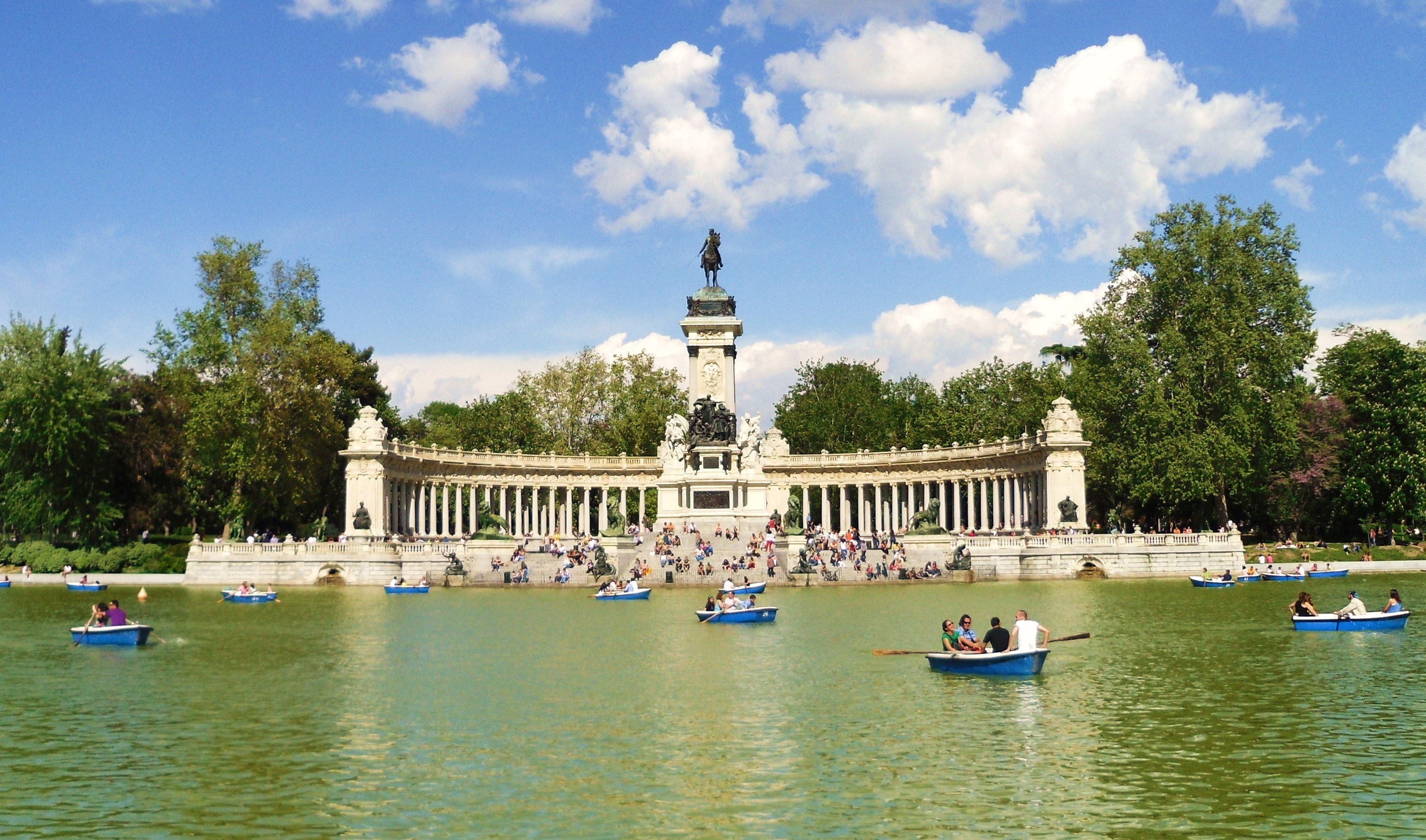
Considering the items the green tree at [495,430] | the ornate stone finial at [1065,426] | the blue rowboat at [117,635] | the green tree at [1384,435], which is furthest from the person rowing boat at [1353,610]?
the green tree at [495,430]

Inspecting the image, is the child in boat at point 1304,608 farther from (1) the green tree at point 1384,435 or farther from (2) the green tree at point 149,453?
(2) the green tree at point 149,453

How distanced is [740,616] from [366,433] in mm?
41192

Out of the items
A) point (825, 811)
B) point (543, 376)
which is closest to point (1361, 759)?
point (825, 811)

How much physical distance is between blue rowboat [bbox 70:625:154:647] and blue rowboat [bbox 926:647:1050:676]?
19366 millimetres

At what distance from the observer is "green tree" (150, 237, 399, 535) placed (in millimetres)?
67875

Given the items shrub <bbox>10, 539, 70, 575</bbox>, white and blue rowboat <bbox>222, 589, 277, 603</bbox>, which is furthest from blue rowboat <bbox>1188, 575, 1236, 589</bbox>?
shrub <bbox>10, 539, 70, 575</bbox>

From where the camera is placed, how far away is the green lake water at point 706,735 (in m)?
15.0

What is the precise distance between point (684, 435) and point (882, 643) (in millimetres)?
44218

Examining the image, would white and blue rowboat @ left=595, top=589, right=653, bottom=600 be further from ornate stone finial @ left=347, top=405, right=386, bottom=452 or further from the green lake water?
ornate stone finial @ left=347, top=405, right=386, bottom=452

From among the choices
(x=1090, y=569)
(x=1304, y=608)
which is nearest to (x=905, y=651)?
(x=1304, y=608)

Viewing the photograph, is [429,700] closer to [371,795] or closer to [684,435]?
[371,795]

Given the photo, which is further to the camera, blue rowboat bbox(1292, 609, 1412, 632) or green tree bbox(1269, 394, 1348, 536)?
green tree bbox(1269, 394, 1348, 536)

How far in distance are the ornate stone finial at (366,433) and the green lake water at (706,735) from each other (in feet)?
119

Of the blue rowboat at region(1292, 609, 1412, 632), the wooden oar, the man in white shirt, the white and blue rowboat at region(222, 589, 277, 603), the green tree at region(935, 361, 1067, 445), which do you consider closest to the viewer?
the man in white shirt
